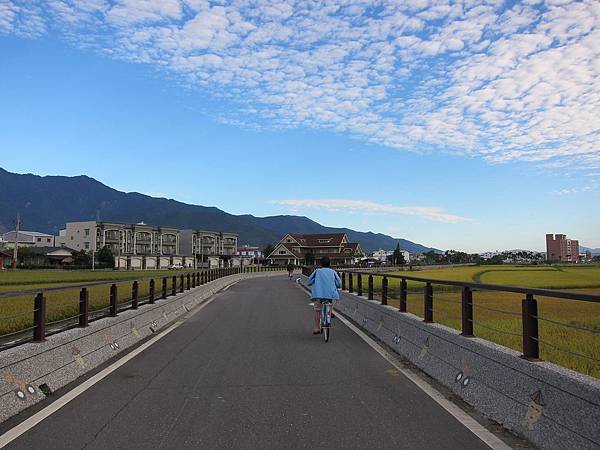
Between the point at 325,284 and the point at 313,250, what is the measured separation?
134 m

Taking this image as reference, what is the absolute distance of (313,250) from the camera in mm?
147500

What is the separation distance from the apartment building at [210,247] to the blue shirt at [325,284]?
139201 mm

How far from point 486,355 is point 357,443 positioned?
7.26 ft

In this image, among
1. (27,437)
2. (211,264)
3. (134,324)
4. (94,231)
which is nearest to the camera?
(27,437)

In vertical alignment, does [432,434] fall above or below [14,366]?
below

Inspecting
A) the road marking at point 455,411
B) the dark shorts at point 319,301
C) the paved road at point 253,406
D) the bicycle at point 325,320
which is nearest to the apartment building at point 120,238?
the dark shorts at point 319,301

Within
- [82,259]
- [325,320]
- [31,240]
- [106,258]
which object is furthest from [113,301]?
[31,240]

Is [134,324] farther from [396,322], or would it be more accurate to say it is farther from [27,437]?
[27,437]

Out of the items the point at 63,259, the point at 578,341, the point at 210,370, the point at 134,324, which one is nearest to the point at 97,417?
the point at 210,370

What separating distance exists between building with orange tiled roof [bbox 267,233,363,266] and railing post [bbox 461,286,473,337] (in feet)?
433

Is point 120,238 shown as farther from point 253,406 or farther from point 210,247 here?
point 253,406

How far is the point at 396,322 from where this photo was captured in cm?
1197

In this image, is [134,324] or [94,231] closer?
[134,324]

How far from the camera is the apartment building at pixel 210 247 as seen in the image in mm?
155000
